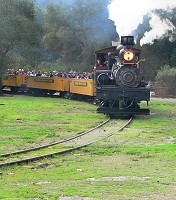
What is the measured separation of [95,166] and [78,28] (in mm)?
44715

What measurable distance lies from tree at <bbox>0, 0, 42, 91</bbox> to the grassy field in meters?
17.8

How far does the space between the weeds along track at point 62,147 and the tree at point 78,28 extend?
112ft

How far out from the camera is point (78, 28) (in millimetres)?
55812

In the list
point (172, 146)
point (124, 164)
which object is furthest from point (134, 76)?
point (124, 164)

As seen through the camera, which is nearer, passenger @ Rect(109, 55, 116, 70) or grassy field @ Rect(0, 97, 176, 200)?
grassy field @ Rect(0, 97, 176, 200)

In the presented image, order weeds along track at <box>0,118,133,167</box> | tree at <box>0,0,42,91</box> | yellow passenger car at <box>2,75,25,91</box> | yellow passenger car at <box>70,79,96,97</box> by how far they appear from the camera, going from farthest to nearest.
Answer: yellow passenger car at <box>2,75,25,91</box> < tree at <box>0,0,42,91</box> < yellow passenger car at <box>70,79,96,97</box> < weeds along track at <box>0,118,133,167</box>

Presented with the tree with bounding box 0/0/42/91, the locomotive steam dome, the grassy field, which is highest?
the tree with bounding box 0/0/42/91

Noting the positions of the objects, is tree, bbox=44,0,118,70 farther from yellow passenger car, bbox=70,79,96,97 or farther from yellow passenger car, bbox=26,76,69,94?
yellow passenger car, bbox=70,79,96,97

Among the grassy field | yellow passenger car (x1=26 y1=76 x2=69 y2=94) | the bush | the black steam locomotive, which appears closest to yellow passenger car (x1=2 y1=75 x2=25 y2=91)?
yellow passenger car (x1=26 y1=76 x2=69 y2=94)

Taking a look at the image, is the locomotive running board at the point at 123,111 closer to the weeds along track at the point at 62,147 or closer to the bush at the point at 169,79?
the weeds along track at the point at 62,147

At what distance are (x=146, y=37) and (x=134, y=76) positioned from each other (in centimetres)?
659

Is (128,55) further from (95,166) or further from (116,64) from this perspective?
(95,166)

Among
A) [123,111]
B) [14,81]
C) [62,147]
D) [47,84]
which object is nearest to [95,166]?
[62,147]

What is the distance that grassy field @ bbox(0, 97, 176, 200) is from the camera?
30.3 ft
